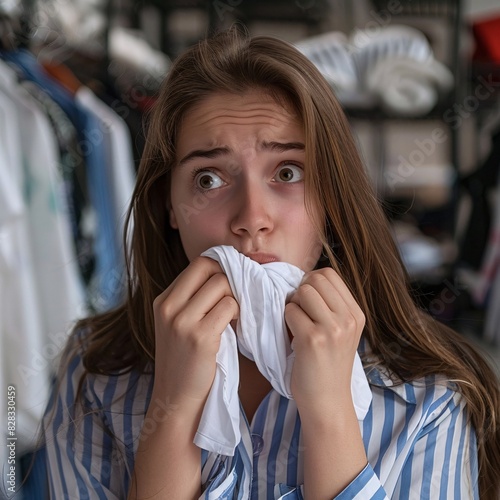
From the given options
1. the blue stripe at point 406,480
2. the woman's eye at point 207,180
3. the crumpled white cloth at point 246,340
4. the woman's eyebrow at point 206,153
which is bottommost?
the blue stripe at point 406,480

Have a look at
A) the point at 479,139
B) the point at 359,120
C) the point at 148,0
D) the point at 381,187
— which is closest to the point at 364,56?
the point at 359,120

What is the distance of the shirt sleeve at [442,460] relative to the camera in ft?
2.56

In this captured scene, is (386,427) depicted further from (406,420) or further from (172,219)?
(172,219)

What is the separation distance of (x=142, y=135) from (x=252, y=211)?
742 millimetres

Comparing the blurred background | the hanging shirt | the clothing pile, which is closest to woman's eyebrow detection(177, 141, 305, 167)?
the blurred background

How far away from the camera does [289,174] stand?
0.82 m

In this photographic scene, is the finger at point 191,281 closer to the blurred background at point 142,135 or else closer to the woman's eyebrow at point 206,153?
the woman's eyebrow at point 206,153

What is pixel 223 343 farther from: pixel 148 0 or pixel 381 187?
pixel 148 0

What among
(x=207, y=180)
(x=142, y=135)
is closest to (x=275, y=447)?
(x=207, y=180)

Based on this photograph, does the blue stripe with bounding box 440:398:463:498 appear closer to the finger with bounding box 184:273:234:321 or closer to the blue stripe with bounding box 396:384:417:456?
the blue stripe with bounding box 396:384:417:456

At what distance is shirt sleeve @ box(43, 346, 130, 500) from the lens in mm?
846

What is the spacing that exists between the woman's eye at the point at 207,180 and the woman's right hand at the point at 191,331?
0.11m

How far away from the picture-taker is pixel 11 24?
165 cm

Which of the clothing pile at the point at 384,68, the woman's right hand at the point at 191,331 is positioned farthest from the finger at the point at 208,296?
the clothing pile at the point at 384,68
